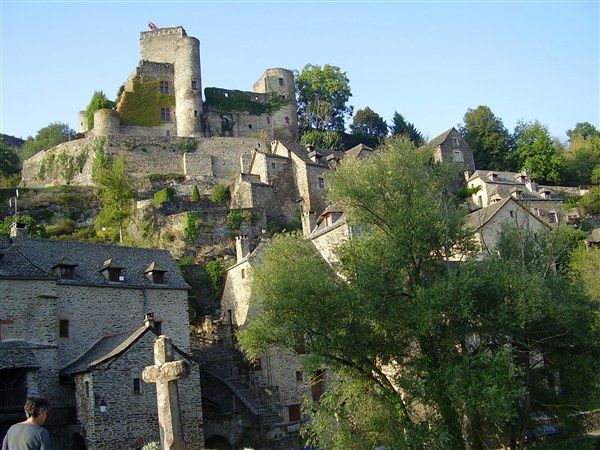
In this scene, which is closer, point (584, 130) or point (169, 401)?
point (169, 401)

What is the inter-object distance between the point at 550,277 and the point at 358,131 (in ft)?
189

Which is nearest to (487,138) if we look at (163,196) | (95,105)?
(163,196)

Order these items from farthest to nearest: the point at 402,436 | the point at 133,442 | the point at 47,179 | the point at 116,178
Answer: the point at 47,179, the point at 116,178, the point at 133,442, the point at 402,436

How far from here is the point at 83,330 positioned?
94.4 feet

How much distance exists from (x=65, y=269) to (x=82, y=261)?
1.53m

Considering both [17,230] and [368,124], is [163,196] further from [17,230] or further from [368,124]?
[368,124]

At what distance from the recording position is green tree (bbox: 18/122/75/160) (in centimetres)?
8469

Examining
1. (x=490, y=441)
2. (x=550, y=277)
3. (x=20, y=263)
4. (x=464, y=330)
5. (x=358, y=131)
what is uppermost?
(x=358, y=131)

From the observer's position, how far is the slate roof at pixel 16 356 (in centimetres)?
2420

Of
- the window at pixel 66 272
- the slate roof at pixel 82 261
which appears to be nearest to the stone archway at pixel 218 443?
the slate roof at pixel 82 261

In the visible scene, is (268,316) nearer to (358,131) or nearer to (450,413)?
(450,413)

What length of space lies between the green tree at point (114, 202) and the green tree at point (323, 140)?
21.7 m

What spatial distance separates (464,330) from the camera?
69.3 feet

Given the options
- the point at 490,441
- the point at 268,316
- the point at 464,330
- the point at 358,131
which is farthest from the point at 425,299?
the point at 358,131
